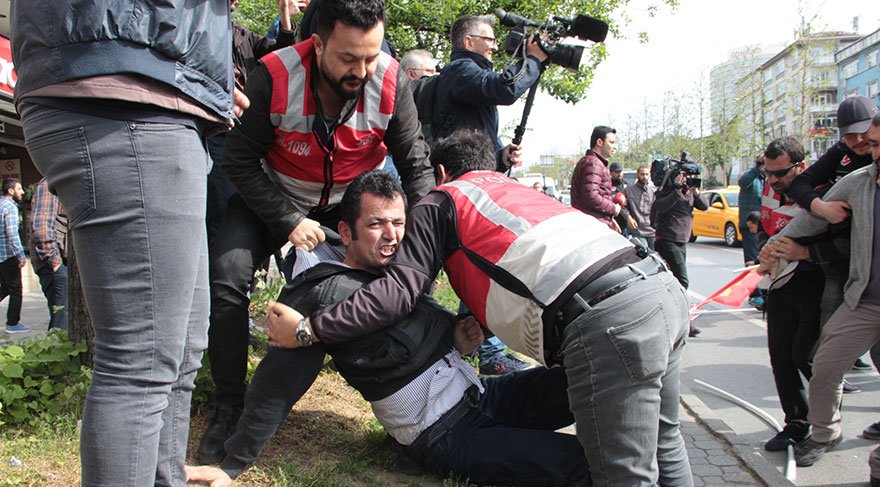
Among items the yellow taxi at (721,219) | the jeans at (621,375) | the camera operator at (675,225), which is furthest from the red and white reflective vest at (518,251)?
the yellow taxi at (721,219)

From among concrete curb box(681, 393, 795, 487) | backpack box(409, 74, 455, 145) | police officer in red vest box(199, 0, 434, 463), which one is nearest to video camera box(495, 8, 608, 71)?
backpack box(409, 74, 455, 145)

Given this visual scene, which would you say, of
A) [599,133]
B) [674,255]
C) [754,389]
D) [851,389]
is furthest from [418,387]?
[674,255]

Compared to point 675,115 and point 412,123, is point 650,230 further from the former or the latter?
point 675,115

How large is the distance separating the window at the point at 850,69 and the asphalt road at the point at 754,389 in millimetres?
64086

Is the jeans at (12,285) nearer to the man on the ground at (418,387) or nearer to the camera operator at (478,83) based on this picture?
the camera operator at (478,83)

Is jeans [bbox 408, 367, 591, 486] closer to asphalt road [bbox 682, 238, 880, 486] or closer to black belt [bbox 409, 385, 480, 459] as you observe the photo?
black belt [bbox 409, 385, 480, 459]

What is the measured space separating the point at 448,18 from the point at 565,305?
960 centimetres

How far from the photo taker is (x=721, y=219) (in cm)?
1981

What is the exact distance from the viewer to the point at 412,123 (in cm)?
312

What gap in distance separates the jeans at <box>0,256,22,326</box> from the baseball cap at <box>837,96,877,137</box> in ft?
27.7

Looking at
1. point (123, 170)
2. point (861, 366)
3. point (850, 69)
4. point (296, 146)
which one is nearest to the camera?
point (123, 170)

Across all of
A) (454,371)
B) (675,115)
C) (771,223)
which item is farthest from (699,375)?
(675,115)

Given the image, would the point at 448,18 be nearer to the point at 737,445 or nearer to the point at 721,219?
the point at 737,445

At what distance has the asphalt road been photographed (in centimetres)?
376
